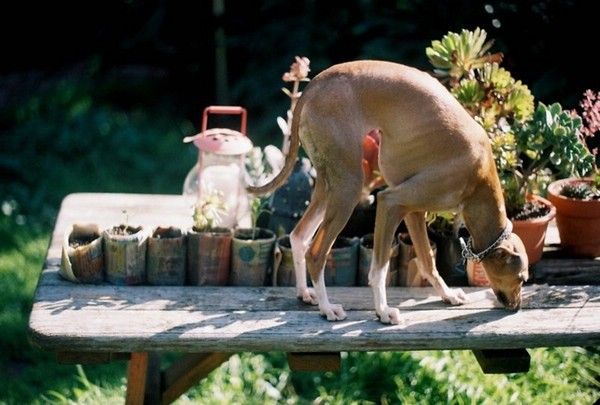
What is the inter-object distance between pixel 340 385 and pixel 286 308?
1273 mm

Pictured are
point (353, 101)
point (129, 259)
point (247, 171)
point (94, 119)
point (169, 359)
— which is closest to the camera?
point (353, 101)

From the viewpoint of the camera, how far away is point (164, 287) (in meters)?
3.43

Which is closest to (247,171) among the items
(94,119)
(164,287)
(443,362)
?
(164,287)

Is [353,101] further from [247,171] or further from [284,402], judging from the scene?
[284,402]

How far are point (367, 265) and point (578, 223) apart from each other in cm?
76

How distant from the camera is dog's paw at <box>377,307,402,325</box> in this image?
3162 mm

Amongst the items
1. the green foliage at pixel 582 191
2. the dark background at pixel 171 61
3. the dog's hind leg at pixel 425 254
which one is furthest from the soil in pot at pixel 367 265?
the dark background at pixel 171 61

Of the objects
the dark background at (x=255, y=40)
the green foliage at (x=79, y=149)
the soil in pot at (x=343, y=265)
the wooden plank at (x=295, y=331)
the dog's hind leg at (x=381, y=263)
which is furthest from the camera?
the green foliage at (x=79, y=149)

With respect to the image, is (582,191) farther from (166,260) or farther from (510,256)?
(166,260)

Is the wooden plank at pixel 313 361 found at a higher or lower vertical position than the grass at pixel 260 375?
higher

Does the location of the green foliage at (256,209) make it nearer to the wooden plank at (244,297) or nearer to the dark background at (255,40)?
the wooden plank at (244,297)

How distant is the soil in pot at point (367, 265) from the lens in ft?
11.5

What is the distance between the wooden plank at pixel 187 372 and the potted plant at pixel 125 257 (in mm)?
405

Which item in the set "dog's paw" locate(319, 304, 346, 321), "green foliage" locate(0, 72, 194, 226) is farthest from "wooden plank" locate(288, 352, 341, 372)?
"green foliage" locate(0, 72, 194, 226)
